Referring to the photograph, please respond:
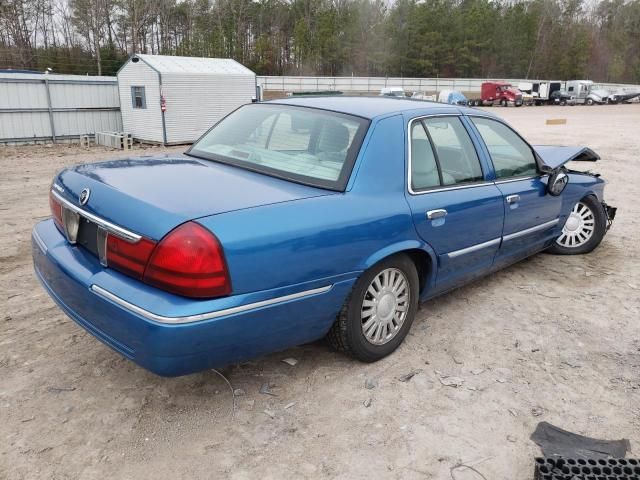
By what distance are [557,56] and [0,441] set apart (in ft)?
299

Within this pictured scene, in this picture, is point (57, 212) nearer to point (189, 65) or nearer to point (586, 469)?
point (586, 469)

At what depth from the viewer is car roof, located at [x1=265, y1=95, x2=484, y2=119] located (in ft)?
11.2

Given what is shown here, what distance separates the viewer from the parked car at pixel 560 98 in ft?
156

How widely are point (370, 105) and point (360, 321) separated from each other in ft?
4.71

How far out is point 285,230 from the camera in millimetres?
2561

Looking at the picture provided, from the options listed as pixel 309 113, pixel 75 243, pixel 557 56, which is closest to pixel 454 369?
pixel 309 113

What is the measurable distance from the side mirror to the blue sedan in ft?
0.84

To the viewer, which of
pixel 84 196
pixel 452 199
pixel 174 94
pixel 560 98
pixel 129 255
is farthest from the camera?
pixel 560 98

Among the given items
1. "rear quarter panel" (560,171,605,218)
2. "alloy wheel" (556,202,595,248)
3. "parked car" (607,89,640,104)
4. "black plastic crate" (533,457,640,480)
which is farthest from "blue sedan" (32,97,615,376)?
"parked car" (607,89,640,104)

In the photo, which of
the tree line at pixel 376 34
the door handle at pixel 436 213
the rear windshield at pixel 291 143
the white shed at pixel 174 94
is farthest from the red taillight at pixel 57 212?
the tree line at pixel 376 34

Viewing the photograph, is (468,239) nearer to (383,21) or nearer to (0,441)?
(0,441)

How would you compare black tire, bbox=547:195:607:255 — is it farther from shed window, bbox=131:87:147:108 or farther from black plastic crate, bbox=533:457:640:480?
shed window, bbox=131:87:147:108

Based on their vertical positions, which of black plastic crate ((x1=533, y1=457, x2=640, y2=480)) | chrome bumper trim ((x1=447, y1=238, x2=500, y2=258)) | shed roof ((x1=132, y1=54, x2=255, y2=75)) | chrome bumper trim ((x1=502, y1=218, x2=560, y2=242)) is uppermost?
shed roof ((x1=132, y1=54, x2=255, y2=75))

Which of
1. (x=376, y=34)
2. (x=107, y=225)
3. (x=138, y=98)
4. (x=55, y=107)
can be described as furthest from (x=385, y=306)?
(x=376, y=34)
